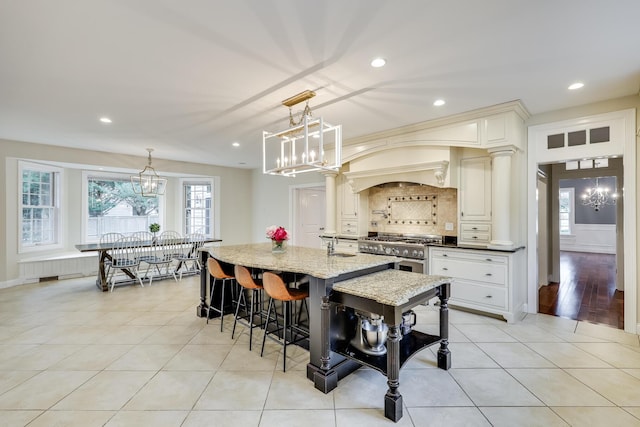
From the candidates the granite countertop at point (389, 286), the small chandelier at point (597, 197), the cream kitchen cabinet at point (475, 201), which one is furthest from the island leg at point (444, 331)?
the small chandelier at point (597, 197)

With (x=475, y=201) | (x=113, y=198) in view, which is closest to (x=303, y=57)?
(x=475, y=201)

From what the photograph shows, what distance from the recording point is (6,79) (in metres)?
2.78

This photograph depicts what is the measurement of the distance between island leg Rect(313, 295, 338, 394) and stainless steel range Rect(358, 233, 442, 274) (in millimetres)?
1943

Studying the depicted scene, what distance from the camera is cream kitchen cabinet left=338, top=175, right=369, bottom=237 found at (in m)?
5.21

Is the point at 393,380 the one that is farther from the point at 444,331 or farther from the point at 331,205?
the point at 331,205

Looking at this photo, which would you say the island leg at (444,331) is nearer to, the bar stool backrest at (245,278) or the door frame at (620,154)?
the bar stool backrest at (245,278)

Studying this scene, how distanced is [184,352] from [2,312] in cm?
306

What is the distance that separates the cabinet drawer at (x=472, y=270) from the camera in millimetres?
3516

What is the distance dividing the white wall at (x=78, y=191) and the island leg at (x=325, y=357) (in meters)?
5.92

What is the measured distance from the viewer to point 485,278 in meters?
3.62

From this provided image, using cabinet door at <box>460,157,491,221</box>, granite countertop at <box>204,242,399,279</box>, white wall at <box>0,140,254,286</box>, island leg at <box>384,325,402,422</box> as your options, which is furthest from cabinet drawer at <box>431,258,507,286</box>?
white wall at <box>0,140,254,286</box>

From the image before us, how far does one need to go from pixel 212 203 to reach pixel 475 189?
6.10 metres

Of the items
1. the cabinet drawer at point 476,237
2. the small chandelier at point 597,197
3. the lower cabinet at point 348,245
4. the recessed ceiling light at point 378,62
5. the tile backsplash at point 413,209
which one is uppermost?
the recessed ceiling light at point 378,62

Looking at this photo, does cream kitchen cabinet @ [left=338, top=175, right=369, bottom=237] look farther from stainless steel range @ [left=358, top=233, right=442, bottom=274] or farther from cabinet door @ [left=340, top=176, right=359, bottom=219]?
stainless steel range @ [left=358, top=233, right=442, bottom=274]
